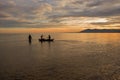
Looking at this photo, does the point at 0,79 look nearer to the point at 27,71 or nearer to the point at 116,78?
the point at 27,71

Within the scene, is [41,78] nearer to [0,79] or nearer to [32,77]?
[32,77]

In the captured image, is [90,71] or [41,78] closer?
[41,78]

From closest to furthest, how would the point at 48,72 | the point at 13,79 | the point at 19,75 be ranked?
1. the point at 13,79
2. the point at 19,75
3. the point at 48,72

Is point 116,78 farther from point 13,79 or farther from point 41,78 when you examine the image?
point 13,79

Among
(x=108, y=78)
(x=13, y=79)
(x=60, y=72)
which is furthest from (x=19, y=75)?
(x=108, y=78)

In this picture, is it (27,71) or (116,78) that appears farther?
(27,71)

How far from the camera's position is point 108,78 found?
20.9m

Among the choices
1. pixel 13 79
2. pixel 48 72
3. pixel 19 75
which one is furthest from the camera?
pixel 48 72

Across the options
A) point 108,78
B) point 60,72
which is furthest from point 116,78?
point 60,72

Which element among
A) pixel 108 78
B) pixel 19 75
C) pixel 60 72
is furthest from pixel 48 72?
pixel 108 78

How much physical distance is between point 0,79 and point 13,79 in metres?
1.55

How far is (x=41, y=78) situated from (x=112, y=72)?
9740 millimetres

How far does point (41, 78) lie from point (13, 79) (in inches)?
126

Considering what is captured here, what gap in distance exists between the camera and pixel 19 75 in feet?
71.3
